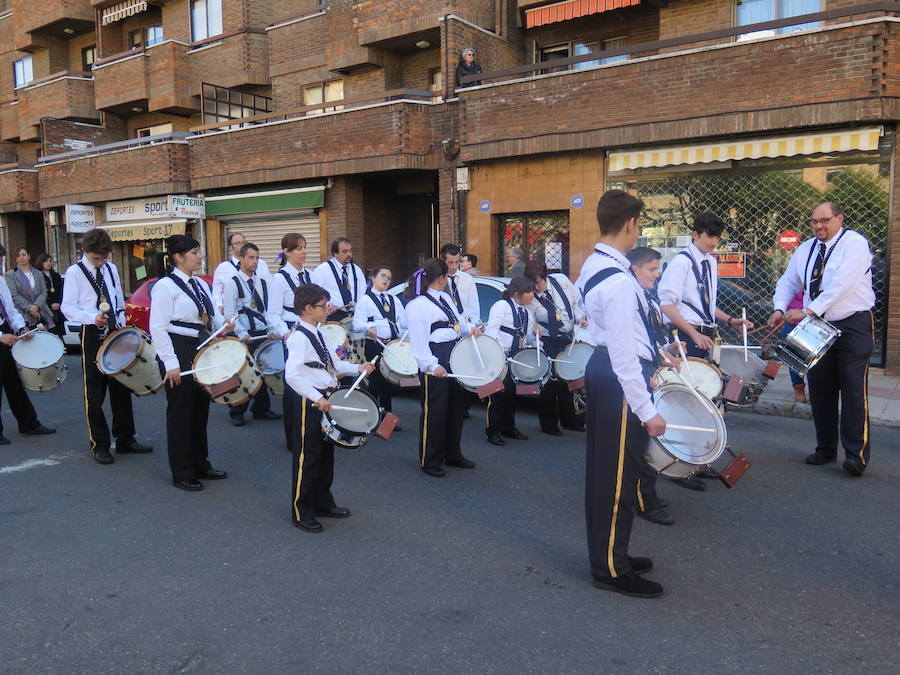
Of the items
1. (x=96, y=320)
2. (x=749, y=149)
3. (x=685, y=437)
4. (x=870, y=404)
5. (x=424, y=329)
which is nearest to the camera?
Result: (x=685, y=437)

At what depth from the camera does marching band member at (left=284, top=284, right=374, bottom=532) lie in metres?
4.49

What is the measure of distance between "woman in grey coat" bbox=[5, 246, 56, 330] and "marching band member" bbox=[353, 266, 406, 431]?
5000mm

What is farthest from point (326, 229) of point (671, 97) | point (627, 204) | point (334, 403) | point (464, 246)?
point (627, 204)

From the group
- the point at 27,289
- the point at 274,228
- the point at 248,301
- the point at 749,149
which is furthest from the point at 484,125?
the point at 27,289

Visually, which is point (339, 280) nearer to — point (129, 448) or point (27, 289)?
point (129, 448)

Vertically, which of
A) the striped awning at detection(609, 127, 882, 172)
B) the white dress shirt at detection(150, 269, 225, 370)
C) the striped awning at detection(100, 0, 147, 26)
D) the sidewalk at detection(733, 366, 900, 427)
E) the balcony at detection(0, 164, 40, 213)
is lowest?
the sidewalk at detection(733, 366, 900, 427)

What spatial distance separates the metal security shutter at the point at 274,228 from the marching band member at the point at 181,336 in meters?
11.8

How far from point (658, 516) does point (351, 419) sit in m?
2.05

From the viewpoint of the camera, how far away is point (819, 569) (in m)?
3.91

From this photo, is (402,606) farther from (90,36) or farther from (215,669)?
(90,36)

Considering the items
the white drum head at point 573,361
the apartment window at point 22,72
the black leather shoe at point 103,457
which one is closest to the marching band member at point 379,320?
the white drum head at point 573,361

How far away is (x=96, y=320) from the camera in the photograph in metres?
6.15

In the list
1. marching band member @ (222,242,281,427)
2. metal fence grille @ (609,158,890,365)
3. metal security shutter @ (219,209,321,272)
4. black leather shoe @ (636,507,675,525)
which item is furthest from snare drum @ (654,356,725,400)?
metal security shutter @ (219,209,321,272)

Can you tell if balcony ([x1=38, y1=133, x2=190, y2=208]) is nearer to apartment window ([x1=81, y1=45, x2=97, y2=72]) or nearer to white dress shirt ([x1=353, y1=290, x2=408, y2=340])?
apartment window ([x1=81, y1=45, x2=97, y2=72])
